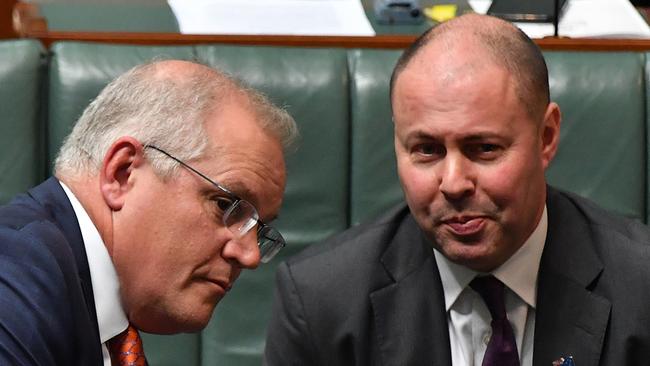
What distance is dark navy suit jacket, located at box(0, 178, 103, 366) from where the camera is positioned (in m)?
1.41

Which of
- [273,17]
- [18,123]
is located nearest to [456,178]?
[18,123]

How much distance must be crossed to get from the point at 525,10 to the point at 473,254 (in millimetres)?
1215

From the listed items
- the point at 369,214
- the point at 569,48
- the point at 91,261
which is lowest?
the point at 369,214

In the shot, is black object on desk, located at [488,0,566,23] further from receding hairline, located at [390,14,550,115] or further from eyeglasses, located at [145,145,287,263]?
eyeglasses, located at [145,145,287,263]

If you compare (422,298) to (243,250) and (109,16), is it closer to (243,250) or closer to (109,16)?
(243,250)

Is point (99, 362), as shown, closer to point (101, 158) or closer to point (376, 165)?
point (101, 158)

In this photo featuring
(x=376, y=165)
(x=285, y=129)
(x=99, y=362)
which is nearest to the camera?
(x=99, y=362)

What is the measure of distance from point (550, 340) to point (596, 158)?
665mm

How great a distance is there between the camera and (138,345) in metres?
1.66

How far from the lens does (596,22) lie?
2.96m

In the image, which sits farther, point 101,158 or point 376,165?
point 376,165

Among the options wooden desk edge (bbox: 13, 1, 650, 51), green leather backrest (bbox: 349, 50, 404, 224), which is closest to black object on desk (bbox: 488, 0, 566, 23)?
wooden desk edge (bbox: 13, 1, 650, 51)

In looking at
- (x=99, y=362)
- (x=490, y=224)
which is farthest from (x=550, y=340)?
(x=99, y=362)

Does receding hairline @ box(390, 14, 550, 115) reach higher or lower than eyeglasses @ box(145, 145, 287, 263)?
lower
